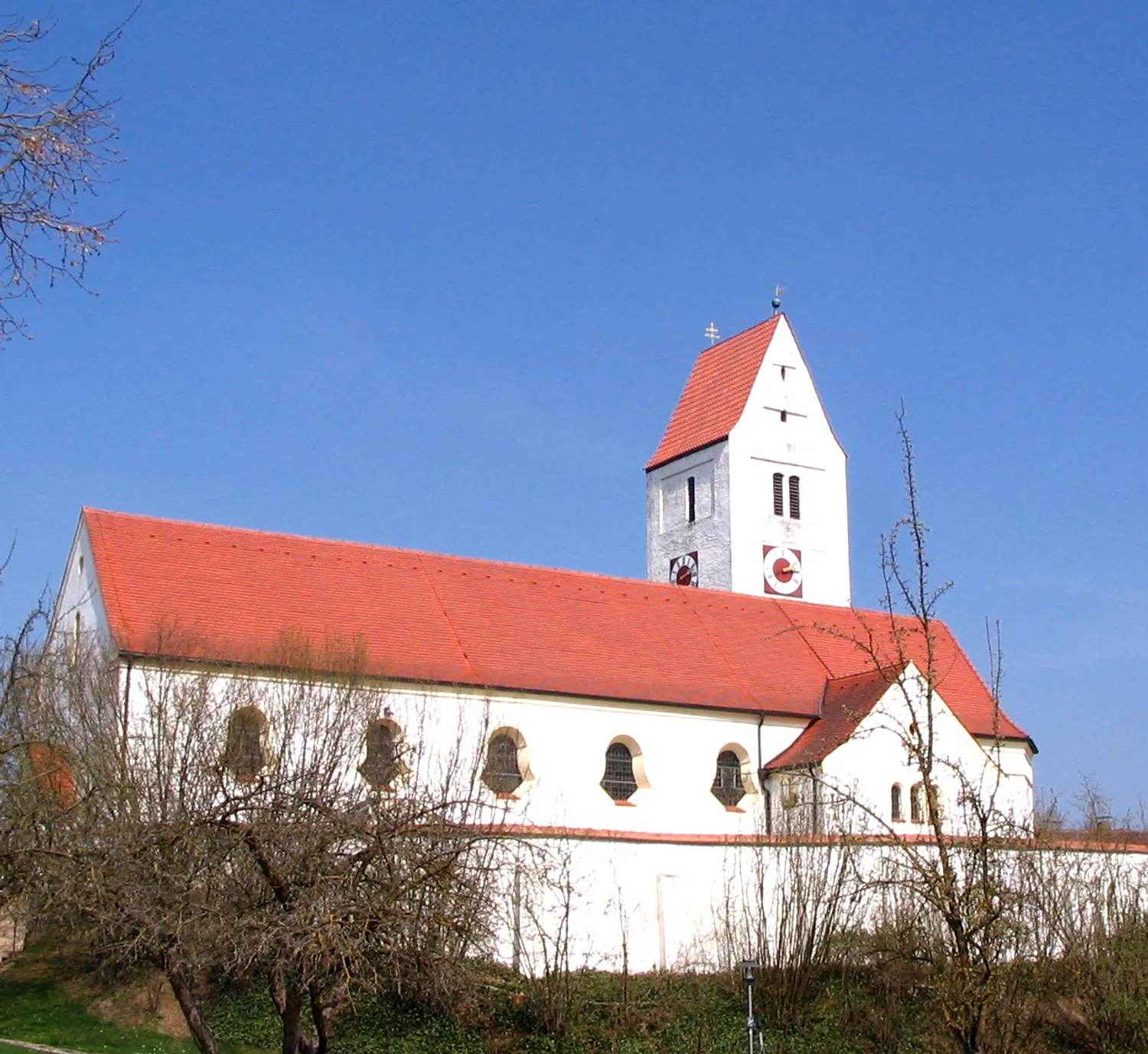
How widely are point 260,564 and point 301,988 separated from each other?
69.7 ft

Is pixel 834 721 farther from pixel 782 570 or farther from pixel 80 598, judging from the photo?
pixel 80 598

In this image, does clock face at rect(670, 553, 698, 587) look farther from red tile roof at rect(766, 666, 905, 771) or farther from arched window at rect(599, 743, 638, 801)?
arched window at rect(599, 743, 638, 801)

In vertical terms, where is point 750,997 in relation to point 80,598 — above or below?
below

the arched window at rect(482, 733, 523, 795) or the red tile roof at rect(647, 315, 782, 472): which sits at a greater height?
the red tile roof at rect(647, 315, 782, 472)

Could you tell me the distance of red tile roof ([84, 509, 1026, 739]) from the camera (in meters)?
30.9

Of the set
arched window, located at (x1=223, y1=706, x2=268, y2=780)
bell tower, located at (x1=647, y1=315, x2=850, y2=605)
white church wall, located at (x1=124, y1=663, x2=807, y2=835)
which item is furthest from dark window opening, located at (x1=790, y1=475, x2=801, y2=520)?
arched window, located at (x1=223, y1=706, x2=268, y2=780)

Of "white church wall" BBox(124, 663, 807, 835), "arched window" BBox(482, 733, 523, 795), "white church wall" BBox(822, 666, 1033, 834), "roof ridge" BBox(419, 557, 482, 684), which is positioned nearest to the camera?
"white church wall" BBox(124, 663, 807, 835)

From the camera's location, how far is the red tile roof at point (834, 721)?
3384cm

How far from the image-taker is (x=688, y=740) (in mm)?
34469

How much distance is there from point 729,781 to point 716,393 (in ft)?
64.0

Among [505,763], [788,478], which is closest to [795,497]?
[788,478]

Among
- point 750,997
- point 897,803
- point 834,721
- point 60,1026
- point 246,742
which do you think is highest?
point 834,721

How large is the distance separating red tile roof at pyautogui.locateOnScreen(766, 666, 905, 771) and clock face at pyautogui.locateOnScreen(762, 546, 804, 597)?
10.7 m

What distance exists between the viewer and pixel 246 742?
2289cm
